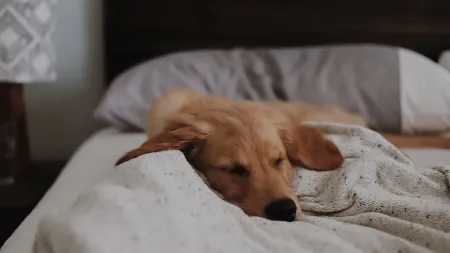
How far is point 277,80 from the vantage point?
2094 mm

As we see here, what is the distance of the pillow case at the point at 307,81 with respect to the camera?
6.54 ft

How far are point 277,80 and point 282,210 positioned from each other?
103 centimetres

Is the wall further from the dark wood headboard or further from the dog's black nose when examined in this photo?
the dog's black nose

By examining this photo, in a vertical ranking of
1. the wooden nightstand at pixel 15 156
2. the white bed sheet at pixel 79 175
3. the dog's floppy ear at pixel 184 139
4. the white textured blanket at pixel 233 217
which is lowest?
the wooden nightstand at pixel 15 156

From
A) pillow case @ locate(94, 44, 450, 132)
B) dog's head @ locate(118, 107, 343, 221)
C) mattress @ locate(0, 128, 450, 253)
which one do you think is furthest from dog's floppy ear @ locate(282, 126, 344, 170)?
pillow case @ locate(94, 44, 450, 132)

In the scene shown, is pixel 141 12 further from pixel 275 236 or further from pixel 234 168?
pixel 275 236

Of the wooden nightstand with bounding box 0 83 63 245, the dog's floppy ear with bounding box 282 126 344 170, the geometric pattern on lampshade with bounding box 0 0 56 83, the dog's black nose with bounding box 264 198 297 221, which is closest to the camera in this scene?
the dog's black nose with bounding box 264 198 297 221

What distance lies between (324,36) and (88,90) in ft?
2.94

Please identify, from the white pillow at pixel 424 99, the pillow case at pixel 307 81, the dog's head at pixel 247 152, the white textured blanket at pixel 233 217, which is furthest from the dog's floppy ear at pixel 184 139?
the white pillow at pixel 424 99

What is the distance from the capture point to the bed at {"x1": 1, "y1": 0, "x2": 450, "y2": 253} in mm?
2332

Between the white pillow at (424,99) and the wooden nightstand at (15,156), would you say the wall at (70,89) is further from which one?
the white pillow at (424,99)

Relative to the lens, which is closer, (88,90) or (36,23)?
(36,23)

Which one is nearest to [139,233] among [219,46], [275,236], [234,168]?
[275,236]

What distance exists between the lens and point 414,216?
42.4 inches
